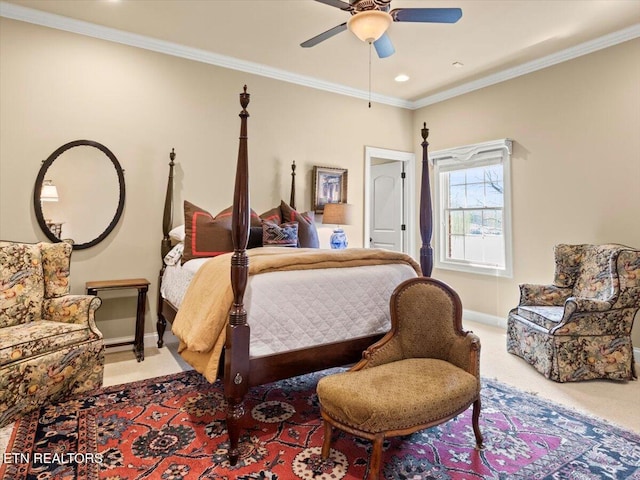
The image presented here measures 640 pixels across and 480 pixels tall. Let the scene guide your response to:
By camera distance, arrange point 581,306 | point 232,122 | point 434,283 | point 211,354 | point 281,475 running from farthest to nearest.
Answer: point 232,122
point 581,306
point 434,283
point 211,354
point 281,475

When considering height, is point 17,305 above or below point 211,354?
above

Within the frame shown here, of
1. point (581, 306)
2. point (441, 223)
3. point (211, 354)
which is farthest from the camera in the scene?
point (441, 223)

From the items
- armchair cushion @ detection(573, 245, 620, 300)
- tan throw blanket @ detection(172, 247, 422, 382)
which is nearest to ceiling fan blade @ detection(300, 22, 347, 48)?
tan throw blanket @ detection(172, 247, 422, 382)

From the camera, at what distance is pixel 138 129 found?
3.78 m

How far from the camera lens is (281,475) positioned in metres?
1.81

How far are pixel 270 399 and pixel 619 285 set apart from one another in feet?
9.54

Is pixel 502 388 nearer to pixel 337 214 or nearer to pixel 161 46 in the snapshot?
pixel 337 214

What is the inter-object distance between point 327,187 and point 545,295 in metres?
2.77

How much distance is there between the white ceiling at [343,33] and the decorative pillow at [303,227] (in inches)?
67.4

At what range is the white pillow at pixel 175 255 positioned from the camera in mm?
3578

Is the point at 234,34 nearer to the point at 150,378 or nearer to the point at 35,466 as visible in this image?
the point at 150,378

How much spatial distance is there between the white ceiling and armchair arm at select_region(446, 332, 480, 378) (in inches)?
107

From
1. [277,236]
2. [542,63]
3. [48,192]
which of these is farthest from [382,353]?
[542,63]

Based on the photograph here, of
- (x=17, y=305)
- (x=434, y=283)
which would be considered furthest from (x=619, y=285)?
(x=17, y=305)
